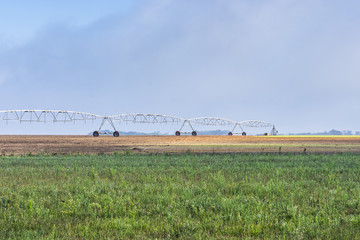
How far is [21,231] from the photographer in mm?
9602

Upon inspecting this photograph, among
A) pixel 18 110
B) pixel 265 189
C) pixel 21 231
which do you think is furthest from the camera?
pixel 18 110

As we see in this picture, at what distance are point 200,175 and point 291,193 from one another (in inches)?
244

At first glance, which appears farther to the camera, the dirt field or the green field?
the dirt field

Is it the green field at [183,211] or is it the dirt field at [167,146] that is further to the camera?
the dirt field at [167,146]

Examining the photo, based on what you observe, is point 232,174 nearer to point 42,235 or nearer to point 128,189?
point 128,189

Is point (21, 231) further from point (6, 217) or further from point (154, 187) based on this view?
point (154, 187)

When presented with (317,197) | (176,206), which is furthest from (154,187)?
(317,197)

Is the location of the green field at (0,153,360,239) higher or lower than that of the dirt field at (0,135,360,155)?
lower

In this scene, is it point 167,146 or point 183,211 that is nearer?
point 183,211

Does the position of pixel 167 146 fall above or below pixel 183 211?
above

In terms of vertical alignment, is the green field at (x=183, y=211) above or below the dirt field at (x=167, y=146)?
below

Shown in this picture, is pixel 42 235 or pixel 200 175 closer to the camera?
Result: pixel 42 235

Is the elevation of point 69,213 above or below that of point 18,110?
below

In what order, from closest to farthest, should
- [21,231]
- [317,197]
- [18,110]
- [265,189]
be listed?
1. [21,231]
2. [317,197]
3. [265,189]
4. [18,110]
